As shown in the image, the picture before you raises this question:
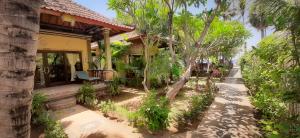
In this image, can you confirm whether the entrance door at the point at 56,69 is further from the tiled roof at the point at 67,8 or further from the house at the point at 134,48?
the house at the point at 134,48

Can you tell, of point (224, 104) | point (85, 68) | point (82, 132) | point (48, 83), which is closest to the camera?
point (82, 132)

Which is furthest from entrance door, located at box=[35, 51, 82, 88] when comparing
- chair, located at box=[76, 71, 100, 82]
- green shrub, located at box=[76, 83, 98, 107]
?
green shrub, located at box=[76, 83, 98, 107]

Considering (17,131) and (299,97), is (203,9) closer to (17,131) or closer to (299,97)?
(299,97)

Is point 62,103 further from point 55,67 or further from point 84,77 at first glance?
point 55,67

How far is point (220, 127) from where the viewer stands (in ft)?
21.9

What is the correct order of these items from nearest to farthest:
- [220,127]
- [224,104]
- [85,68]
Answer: [220,127] → [224,104] → [85,68]

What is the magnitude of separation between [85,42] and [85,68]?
1.58 metres

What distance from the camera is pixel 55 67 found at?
11.4 metres


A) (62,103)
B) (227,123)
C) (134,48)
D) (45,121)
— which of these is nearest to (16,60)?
(45,121)

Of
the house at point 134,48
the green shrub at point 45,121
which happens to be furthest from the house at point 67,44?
the green shrub at point 45,121

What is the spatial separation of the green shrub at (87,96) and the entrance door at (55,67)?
2660 mm

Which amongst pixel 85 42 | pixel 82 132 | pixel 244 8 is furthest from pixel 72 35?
pixel 244 8

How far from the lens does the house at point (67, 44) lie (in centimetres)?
1002

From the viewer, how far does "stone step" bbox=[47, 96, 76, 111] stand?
8.03 metres
